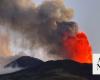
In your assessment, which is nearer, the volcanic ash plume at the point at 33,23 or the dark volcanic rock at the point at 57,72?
the dark volcanic rock at the point at 57,72

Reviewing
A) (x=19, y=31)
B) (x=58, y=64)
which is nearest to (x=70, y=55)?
(x=58, y=64)

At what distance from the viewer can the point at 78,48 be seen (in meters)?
16.5

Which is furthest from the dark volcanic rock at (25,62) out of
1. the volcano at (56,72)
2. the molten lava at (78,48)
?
the molten lava at (78,48)

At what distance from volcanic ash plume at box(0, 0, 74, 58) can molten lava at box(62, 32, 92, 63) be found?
28 centimetres

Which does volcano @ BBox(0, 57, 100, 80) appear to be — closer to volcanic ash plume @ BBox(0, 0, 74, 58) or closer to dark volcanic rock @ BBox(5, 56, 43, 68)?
dark volcanic rock @ BBox(5, 56, 43, 68)

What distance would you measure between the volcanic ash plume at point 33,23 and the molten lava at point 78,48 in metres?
0.28

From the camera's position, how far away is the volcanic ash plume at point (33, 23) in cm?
1634

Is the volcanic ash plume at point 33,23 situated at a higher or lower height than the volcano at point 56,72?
higher

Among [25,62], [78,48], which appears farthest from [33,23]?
[78,48]

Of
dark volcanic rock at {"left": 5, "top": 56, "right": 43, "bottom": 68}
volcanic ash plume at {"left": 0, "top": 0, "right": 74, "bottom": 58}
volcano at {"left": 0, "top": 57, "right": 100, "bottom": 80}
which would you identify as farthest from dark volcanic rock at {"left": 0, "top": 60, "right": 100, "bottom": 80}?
volcanic ash plume at {"left": 0, "top": 0, "right": 74, "bottom": 58}

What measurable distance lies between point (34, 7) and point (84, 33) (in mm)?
1375

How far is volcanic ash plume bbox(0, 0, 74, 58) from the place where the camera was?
643 inches

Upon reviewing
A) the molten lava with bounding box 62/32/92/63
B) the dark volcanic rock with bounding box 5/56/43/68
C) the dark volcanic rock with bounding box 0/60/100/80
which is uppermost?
the molten lava with bounding box 62/32/92/63

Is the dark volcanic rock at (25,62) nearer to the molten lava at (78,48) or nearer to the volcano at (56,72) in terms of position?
the volcano at (56,72)
